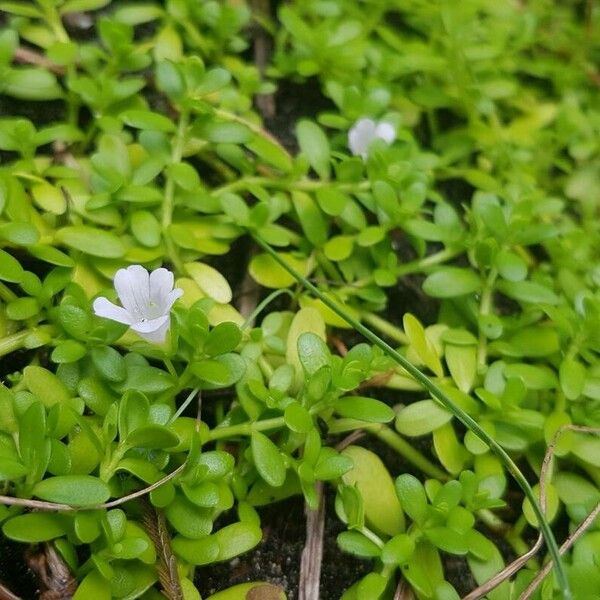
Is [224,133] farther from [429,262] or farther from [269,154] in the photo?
[429,262]

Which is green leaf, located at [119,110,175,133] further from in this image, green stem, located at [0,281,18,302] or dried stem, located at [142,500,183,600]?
dried stem, located at [142,500,183,600]

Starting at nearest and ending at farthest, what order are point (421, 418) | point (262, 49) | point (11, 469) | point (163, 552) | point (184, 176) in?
point (11, 469) < point (163, 552) < point (421, 418) < point (184, 176) < point (262, 49)

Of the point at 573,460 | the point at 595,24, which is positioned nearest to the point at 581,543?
the point at 573,460

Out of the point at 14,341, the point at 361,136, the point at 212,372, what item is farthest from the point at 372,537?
the point at 361,136

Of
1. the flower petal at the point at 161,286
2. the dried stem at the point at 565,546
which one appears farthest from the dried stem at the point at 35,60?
the dried stem at the point at 565,546

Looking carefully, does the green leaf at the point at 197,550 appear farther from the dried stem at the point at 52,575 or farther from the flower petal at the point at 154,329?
the flower petal at the point at 154,329

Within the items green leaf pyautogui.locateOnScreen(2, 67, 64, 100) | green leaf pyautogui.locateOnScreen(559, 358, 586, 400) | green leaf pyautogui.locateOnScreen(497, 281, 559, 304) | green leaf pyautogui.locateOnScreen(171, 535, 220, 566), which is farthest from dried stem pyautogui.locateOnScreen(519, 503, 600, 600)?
green leaf pyautogui.locateOnScreen(2, 67, 64, 100)

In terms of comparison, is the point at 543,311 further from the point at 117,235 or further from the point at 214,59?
the point at 214,59
